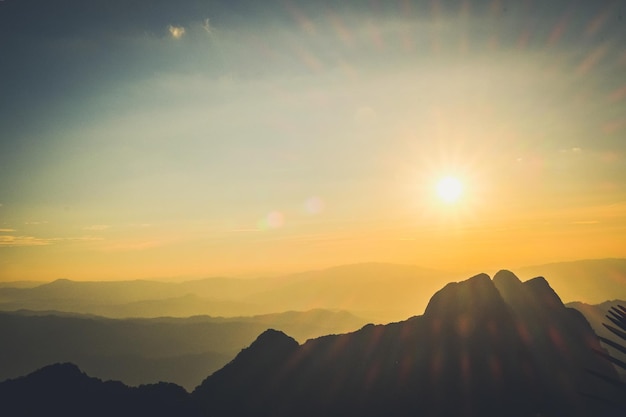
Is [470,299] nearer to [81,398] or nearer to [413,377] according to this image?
[413,377]

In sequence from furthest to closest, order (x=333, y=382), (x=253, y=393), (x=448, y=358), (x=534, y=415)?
1. (x=253, y=393)
2. (x=333, y=382)
3. (x=448, y=358)
4. (x=534, y=415)

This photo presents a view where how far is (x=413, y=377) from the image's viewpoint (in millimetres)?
70000

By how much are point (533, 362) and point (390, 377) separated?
2234 centimetres

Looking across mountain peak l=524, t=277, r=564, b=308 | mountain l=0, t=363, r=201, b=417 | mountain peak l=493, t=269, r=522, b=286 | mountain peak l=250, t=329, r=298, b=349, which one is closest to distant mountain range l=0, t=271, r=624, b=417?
mountain l=0, t=363, r=201, b=417

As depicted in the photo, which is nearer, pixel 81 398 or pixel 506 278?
pixel 81 398

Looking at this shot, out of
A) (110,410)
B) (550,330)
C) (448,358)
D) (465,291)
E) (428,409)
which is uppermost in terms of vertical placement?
(465,291)

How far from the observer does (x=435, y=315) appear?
3068 inches

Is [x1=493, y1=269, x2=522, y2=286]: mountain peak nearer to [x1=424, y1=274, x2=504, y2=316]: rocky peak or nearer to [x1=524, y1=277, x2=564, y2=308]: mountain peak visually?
[x1=524, y1=277, x2=564, y2=308]: mountain peak

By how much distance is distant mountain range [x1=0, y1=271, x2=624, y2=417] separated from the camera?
2586 inches

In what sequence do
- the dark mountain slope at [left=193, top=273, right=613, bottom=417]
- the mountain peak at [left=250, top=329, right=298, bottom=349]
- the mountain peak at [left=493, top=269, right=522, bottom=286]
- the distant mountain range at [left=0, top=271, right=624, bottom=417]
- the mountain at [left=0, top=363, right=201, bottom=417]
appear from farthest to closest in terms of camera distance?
the mountain peak at [left=493, top=269, right=522, bottom=286] → the mountain peak at [left=250, top=329, right=298, bottom=349] → the mountain at [left=0, top=363, right=201, bottom=417] → the distant mountain range at [left=0, top=271, right=624, bottom=417] → the dark mountain slope at [left=193, top=273, right=613, bottom=417]

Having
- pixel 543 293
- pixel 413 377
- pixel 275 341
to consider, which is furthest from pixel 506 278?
pixel 275 341

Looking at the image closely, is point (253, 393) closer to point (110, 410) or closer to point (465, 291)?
point (110, 410)

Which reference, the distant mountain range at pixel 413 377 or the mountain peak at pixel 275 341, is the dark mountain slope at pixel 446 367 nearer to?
the distant mountain range at pixel 413 377

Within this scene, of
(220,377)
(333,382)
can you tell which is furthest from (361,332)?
(220,377)
